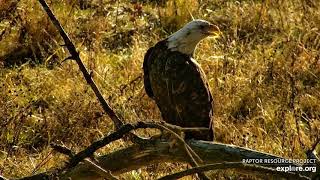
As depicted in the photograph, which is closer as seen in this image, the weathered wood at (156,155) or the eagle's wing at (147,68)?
the weathered wood at (156,155)

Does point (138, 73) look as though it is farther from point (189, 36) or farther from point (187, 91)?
point (187, 91)

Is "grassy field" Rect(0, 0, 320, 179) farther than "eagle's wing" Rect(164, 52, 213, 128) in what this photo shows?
Yes

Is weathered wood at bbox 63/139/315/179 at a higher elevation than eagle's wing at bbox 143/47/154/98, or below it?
below

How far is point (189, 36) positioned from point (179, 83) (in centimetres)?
48

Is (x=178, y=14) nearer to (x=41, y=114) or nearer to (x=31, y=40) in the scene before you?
(x=31, y=40)

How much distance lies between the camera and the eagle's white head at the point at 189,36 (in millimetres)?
4223

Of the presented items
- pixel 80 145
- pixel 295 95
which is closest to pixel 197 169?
pixel 80 145

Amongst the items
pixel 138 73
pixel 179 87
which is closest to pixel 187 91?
pixel 179 87

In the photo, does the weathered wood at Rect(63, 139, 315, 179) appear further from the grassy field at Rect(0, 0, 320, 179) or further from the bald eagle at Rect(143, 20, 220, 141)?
the grassy field at Rect(0, 0, 320, 179)

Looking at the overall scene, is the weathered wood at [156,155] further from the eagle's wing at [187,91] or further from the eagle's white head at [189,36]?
the eagle's white head at [189,36]

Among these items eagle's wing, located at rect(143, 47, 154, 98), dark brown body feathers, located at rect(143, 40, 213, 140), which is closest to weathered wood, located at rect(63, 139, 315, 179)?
dark brown body feathers, located at rect(143, 40, 213, 140)

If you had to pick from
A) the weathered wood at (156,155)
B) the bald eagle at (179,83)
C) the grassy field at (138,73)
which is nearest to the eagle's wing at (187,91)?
the bald eagle at (179,83)

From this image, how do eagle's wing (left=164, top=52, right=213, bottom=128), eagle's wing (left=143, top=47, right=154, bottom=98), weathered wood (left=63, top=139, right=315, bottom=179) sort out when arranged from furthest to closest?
eagle's wing (left=143, top=47, right=154, bottom=98), eagle's wing (left=164, top=52, right=213, bottom=128), weathered wood (left=63, top=139, right=315, bottom=179)

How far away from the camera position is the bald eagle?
4.01 m
